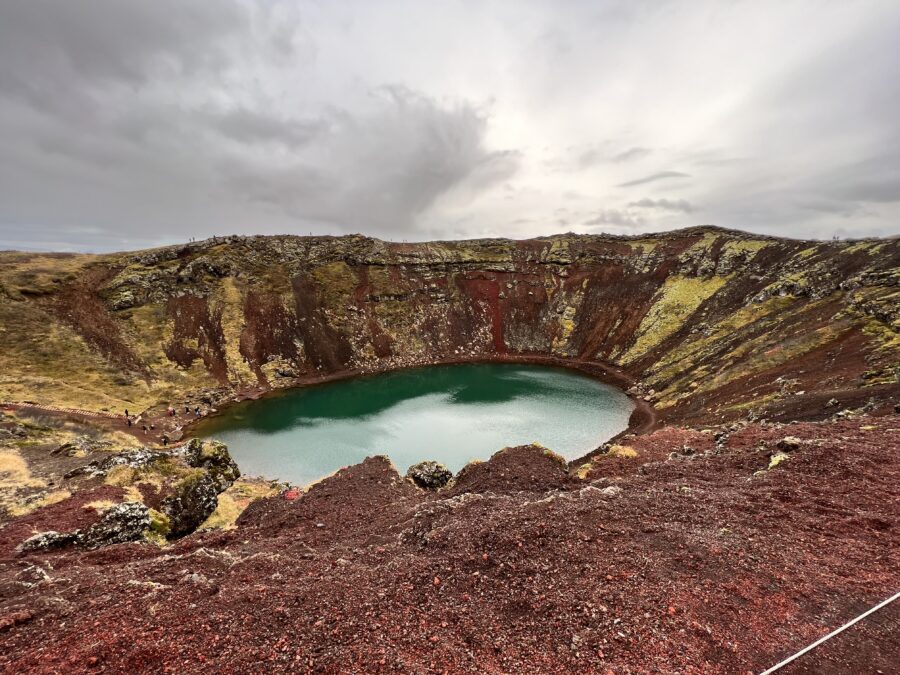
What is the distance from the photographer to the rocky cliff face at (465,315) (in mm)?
38906

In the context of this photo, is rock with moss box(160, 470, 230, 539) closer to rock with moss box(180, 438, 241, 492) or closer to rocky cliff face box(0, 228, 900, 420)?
rock with moss box(180, 438, 241, 492)

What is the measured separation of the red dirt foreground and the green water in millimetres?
19715

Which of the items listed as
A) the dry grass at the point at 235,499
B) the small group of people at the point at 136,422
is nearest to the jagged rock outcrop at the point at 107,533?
the dry grass at the point at 235,499

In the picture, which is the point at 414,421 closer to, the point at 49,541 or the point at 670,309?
the point at 49,541

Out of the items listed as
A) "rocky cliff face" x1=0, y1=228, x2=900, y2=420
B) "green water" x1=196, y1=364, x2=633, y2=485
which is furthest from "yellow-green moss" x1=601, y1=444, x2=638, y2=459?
"rocky cliff face" x1=0, y1=228, x2=900, y2=420

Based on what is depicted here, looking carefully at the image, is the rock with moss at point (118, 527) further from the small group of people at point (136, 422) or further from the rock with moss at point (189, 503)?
the small group of people at point (136, 422)

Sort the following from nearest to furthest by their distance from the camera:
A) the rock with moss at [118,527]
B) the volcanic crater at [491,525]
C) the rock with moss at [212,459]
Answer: the volcanic crater at [491,525]
the rock with moss at [118,527]
the rock with moss at [212,459]

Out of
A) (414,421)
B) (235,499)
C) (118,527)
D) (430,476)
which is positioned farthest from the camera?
(414,421)

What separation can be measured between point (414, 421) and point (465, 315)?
40.5m

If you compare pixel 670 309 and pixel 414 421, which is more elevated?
pixel 670 309

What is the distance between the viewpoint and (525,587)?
9344 mm

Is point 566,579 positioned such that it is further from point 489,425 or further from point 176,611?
point 489,425

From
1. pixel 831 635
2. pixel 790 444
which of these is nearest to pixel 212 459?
pixel 831 635

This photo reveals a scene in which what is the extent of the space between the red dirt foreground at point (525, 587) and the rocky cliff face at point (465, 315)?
19169 millimetres
